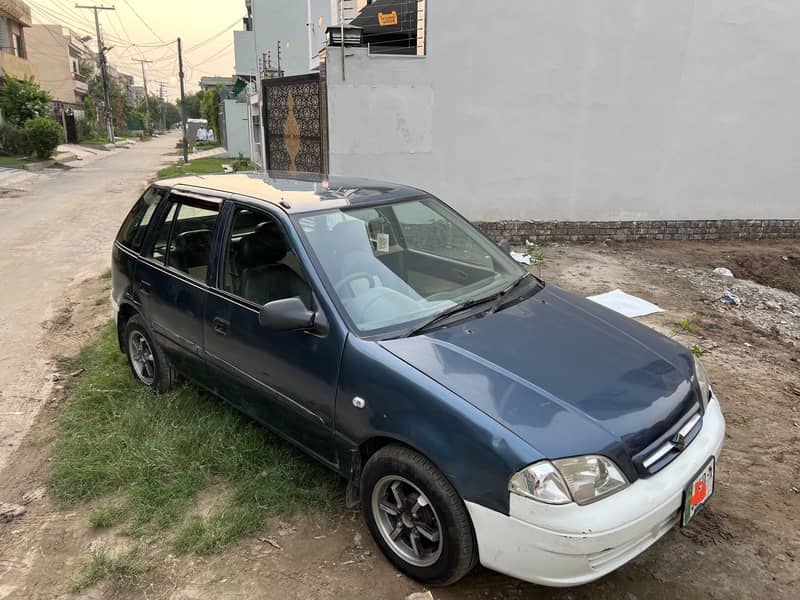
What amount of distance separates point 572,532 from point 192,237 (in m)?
2.93

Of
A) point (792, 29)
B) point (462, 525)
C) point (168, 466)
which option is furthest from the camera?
point (792, 29)

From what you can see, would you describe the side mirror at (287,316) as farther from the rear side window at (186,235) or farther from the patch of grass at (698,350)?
the patch of grass at (698,350)

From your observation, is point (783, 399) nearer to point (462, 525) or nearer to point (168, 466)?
point (462, 525)

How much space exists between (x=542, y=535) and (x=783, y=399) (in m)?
3.24

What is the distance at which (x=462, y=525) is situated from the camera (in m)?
2.29

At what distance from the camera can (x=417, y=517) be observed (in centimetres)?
255

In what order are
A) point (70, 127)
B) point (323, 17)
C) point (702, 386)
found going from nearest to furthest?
point (702, 386)
point (323, 17)
point (70, 127)

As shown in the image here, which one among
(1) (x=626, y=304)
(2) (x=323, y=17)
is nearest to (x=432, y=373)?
(1) (x=626, y=304)

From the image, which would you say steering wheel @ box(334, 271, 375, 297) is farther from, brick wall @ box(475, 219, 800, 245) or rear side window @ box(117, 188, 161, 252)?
brick wall @ box(475, 219, 800, 245)

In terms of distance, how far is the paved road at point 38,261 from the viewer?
459 cm

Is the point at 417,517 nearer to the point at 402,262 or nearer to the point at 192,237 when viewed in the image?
the point at 402,262

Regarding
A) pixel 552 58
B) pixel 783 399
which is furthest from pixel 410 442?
pixel 552 58

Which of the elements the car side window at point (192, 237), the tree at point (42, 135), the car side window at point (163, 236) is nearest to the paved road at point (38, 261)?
the car side window at point (163, 236)

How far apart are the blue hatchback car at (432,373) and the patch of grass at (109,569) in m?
0.92
